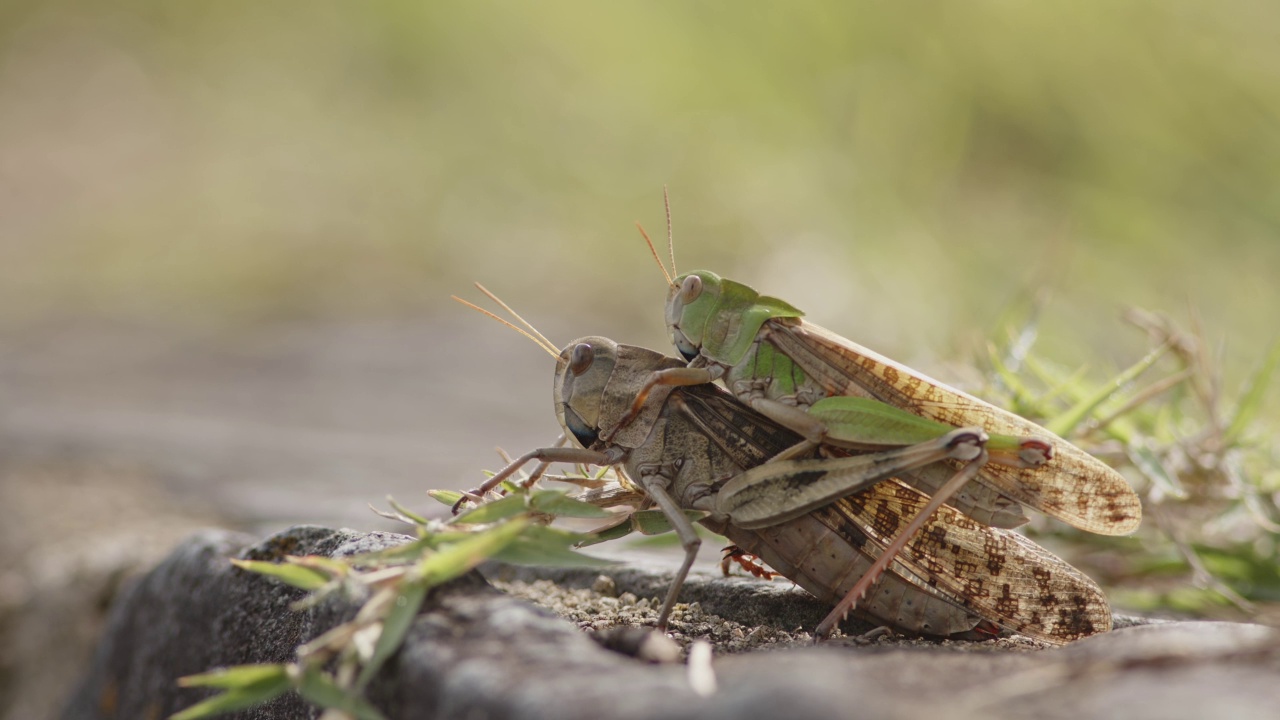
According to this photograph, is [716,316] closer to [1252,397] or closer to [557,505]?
[557,505]

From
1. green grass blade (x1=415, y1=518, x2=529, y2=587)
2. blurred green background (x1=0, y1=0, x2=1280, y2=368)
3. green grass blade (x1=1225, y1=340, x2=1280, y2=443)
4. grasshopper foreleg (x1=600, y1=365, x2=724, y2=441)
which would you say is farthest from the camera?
blurred green background (x1=0, y1=0, x2=1280, y2=368)

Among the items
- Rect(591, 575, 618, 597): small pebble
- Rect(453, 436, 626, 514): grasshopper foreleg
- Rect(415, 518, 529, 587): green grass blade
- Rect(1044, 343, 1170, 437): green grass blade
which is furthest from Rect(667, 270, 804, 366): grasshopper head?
Rect(1044, 343, 1170, 437): green grass blade

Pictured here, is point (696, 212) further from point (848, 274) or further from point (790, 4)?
point (848, 274)

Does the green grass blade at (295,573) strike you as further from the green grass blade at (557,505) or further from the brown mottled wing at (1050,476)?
the brown mottled wing at (1050,476)

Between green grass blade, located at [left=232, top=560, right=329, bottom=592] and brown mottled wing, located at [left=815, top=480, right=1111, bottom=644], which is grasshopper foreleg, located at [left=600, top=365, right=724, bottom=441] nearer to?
brown mottled wing, located at [left=815, top=480, right=1111, bottom=644]

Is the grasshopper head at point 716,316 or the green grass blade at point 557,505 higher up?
the grasshopper head at point 716,316

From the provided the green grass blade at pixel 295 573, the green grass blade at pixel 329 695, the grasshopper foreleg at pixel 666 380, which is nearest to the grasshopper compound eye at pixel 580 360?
the grasshopper foreleg at pixel 666 380

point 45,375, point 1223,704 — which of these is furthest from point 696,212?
point 1223,704
